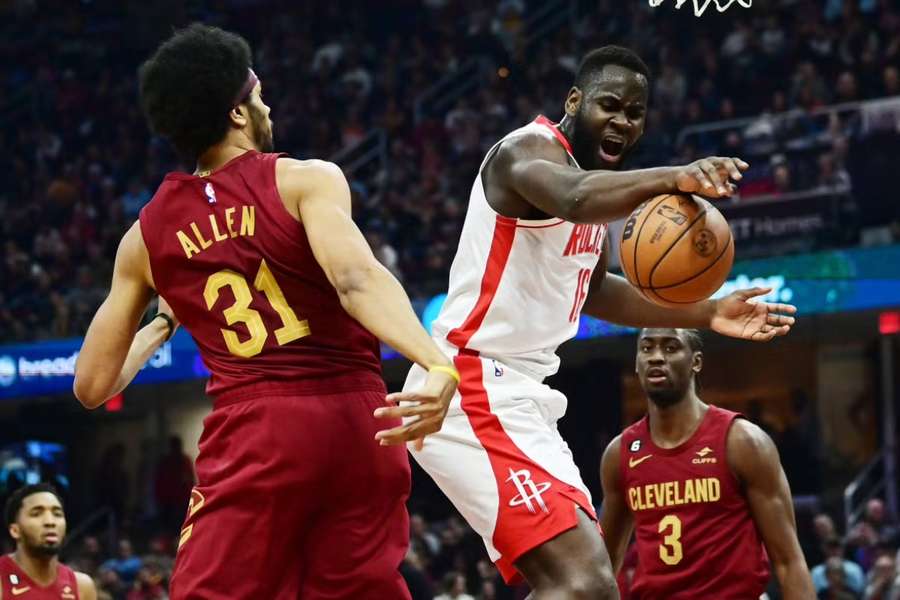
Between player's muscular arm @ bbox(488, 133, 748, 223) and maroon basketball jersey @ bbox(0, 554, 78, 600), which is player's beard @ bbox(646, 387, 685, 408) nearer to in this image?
player's muscular arm @ bbox(488, 133, 748, 223)

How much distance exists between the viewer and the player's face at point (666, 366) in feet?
21.1

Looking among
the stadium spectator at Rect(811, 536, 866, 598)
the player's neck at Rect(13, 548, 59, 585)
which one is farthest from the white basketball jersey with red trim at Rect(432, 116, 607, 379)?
the stadium spectator at Rect(811, 536, 866, 598)

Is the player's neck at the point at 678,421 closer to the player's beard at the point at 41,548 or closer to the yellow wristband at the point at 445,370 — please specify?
the yellow wristband at the point at 445,370

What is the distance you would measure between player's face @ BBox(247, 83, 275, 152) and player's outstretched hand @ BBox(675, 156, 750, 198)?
110cm

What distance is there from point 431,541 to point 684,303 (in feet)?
33.1

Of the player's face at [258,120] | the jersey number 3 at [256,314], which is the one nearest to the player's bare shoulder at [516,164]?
the player's face at [258,120]

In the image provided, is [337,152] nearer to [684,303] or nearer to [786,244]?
[786,244]

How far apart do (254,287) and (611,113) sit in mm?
1500

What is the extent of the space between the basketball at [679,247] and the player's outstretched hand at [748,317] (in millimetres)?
457

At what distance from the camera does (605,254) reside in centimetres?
548

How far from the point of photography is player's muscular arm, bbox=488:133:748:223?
4.02 m

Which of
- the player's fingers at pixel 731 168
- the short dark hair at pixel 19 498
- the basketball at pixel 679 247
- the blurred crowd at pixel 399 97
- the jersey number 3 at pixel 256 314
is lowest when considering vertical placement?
the short dark hair at pixel 19 498

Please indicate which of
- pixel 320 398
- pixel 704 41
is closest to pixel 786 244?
pixel 704 41

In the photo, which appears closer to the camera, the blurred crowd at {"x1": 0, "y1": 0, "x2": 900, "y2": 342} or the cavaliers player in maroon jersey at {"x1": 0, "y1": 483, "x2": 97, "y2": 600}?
the cavaliers player in maroon jersey at {"x1": 0, "y1": 483, "x2": 97, "y2": 600}
